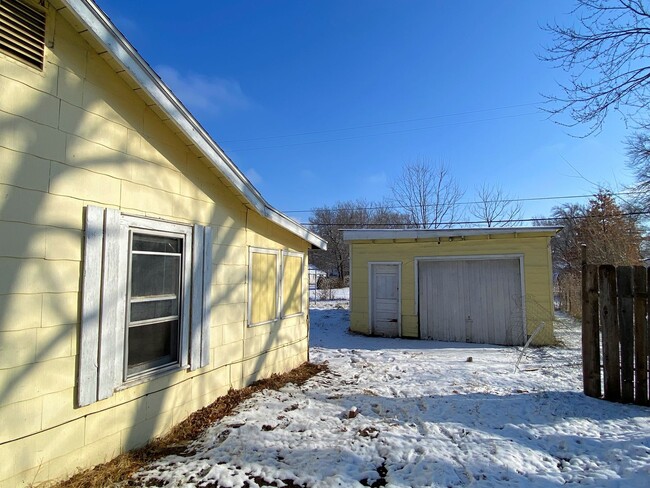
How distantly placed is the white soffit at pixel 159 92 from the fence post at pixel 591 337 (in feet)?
15.2

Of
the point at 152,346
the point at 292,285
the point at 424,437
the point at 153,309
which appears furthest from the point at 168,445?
the point at 292,285

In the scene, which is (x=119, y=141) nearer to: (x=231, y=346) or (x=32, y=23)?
(x=32, y=23)

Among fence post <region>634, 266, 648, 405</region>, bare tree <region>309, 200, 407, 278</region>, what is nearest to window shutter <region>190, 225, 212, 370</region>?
fence post <region>634, 266, 648, 405</region>

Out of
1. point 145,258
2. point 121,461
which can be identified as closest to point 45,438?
point 121,461

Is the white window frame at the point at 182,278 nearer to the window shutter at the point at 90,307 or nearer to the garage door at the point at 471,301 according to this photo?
the window shutter at the point at 90,307

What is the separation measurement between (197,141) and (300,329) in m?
4.28

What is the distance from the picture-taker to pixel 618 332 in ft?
16.2

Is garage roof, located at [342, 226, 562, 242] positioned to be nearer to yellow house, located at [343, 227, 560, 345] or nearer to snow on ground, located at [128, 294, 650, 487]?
yellow house, located at [343, 227, 560, 345]

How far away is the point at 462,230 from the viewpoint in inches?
413

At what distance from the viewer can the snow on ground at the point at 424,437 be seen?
3.23 metres

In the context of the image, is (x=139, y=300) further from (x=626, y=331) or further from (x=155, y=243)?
(x=626, y=331)

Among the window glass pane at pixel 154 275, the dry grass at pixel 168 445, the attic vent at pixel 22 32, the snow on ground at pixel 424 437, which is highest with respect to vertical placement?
the attic vent at pixel 22 32

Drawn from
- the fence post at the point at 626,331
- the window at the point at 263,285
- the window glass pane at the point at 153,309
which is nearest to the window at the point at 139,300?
the window glass pane at the point at 153,309

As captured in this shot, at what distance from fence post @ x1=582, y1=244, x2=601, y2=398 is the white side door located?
20.2 feet
